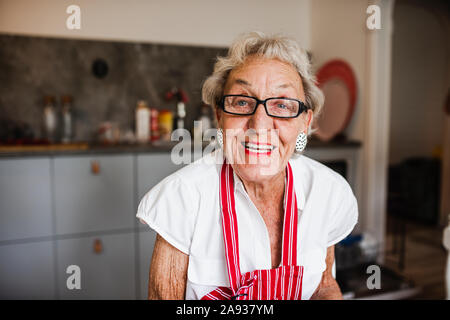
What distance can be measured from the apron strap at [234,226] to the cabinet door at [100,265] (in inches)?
50.7

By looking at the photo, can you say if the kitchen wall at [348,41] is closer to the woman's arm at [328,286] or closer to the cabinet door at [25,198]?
the woman's arm at [328,286]

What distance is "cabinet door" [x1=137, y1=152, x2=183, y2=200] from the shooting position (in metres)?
1.97

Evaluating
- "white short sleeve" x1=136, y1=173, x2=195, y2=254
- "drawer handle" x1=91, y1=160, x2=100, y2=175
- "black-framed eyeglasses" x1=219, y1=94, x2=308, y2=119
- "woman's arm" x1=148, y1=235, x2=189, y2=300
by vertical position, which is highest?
"black-framed eyeglasses" x1=219, y1=94, x2=308, y2=119

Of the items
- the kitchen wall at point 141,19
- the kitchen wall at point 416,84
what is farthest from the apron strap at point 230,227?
the kitchen wall at point 416,84

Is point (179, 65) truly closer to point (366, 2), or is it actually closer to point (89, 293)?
point (366, 2)

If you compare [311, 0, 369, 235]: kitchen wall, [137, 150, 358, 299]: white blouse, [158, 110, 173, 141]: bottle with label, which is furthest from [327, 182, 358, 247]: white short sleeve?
[158, 110, 173, 141]: bottle with label

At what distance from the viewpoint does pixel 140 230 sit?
78.7 inches

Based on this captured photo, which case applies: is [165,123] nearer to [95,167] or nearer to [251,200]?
[95,167]

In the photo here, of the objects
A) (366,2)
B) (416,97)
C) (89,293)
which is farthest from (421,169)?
(89,293)

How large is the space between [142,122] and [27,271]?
1.09 m

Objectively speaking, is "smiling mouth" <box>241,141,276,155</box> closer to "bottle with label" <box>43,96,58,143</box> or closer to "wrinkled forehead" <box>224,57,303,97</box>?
"wrinkled forehead" <box>224,57,303,97</box>

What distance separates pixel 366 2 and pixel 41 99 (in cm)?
195

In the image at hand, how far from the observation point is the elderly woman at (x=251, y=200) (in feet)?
2.59

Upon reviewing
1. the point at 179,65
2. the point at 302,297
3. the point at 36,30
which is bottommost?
the point at 302,297
